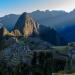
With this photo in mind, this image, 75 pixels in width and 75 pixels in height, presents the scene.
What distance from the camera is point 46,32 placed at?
19400 centimetres

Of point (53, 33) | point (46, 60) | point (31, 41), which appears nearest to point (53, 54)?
point (46, 60)

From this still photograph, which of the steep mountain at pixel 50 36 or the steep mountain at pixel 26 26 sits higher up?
the steep mountain at pixel 26 26

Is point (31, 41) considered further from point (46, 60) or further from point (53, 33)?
point (46, 60)

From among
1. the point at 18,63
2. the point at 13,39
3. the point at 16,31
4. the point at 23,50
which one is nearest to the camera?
the point at 18,63

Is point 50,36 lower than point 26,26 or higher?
lower

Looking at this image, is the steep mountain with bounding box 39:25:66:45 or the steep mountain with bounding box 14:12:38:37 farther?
the steep mountain with bounding box 39:25:66:45

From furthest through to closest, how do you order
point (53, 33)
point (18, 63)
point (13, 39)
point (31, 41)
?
point (53, 33) < point (31, 41) < point (13, 39) < point (18, 63)

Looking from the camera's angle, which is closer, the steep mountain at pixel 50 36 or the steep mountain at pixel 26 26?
the steep mountain at pixel 26 26

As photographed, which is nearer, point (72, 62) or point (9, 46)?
point (72, 62)

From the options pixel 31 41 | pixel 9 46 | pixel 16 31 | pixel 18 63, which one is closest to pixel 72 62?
pixel 18 63

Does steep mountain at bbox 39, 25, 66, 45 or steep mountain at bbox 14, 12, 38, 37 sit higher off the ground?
steep mountain at bbox 14, 12, 38, 37

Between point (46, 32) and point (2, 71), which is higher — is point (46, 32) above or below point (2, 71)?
above

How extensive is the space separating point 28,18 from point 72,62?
103680mm

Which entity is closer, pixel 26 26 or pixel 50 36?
pixel 26 26
